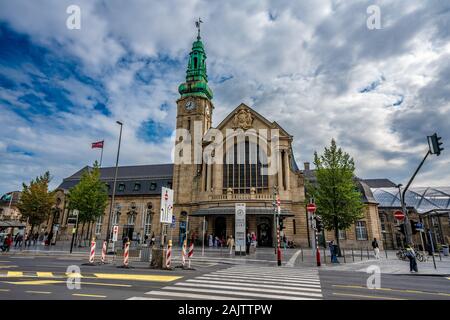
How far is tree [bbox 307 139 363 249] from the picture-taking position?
25000 millimetres

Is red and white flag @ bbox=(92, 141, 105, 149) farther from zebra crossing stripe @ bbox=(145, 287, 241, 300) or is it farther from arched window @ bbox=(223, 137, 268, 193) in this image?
zebra crossing stripe @ bbox=(145, 287, 241, 300)

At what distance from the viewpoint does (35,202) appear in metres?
37.1

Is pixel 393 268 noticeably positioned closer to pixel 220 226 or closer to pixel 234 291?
pixel 234 291

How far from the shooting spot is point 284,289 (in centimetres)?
882

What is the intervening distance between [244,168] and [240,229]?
16.6 metres

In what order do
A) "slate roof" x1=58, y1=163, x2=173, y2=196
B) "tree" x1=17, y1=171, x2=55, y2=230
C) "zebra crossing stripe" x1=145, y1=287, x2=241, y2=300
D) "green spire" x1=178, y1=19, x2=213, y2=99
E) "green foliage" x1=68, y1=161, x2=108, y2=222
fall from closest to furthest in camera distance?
"zebra crossing stripe" x1=145, y1=287, x2=241, y2=300
"green foliage" x1=68, y1=161, x2=108, y2=222
"tree" x1=17, y1=171, x2=55, y2=230
"green spire" x1=178, y1=19, x2=213, y2=99
"slate roof" x1=58, y1=163, x2=173, y2=196

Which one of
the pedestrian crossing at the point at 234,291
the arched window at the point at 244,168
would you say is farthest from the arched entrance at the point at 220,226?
the pedestrian crossing at the point at 234,291

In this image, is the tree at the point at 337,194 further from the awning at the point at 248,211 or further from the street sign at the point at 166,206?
the street sign at the point at 166,206

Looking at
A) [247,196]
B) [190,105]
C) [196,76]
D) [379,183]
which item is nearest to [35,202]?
[190,105]

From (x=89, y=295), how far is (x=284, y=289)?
5978mm

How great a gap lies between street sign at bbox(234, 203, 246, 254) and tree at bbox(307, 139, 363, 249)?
7.75 m

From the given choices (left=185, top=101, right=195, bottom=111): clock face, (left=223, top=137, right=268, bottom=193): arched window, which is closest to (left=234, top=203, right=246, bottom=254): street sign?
(left=223, top=137, right=268, bottom=193): arched window
